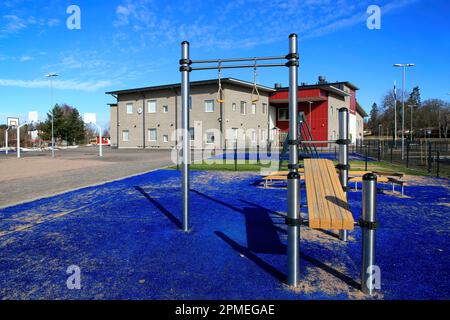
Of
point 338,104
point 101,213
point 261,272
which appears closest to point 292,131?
point 261,272

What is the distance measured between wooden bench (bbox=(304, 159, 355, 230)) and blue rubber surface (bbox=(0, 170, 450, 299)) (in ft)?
2.14

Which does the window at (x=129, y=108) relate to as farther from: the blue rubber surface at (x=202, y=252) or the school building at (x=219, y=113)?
the blue rubber surface at (x=202, y=252)

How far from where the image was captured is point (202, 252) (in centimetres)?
474

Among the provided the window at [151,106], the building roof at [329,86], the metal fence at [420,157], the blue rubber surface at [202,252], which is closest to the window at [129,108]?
the window at [151,106]

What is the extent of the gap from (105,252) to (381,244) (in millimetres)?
4085

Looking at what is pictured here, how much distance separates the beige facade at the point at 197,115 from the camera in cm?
3712

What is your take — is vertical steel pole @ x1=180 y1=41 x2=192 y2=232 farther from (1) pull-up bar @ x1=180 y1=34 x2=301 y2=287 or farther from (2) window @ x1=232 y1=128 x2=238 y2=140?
(2) window @ x1=232 y1=128 x2=238 y2=140

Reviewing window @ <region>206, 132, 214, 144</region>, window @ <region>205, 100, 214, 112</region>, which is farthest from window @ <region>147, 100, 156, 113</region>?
window @ <region>206, 132, 214, 144</region>

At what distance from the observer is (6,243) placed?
520cm

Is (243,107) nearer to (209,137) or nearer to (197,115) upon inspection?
(197,115)

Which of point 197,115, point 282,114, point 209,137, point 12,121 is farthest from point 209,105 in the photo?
point 12,121

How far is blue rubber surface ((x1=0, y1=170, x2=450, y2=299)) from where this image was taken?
11.7 ft

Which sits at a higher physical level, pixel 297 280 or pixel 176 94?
pixel 176 94
